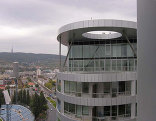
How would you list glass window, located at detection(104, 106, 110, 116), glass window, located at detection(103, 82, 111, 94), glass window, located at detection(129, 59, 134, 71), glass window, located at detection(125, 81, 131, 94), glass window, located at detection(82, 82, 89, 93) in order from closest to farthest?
glass window, located at detection(104, 106, 110, 116)
glass window, located at detection(82, 82, 89, 93)
glass window, located at detection(103, 82, 111, 94)
glass window, located at detection(125, 81, 131, 94)
glass window, located at detection(129, 59, 134, 71)

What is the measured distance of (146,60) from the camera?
2176 millimetres

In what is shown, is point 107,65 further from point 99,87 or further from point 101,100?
point 101,100

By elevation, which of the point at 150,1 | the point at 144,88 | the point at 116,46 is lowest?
the point at 144,88

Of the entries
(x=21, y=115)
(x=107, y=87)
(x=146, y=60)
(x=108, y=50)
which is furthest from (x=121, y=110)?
(x=21, y=115)

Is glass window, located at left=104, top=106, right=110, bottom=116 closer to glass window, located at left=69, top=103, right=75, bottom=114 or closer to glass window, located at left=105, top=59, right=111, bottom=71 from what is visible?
glass window, located at left=69, top=103, right=75, bottom=114

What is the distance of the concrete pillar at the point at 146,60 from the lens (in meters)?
2.06

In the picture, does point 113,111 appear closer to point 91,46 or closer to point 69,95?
point 69,95

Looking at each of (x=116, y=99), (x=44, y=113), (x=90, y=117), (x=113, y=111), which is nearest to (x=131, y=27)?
(x=116, y=99)

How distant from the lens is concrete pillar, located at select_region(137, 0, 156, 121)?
206 centimetres

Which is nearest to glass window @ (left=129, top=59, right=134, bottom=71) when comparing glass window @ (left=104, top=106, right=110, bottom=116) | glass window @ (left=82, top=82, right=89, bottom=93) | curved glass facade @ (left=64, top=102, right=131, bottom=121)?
curved glass facade @ (left=64, top=102, right=131, bottom=121)

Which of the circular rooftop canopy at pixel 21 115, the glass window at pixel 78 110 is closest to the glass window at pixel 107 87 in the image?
the glass window at pixel 78 110

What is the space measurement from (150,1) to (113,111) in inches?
656

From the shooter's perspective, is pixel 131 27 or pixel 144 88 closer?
pixel 144 88

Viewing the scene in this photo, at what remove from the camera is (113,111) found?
17281 mm
